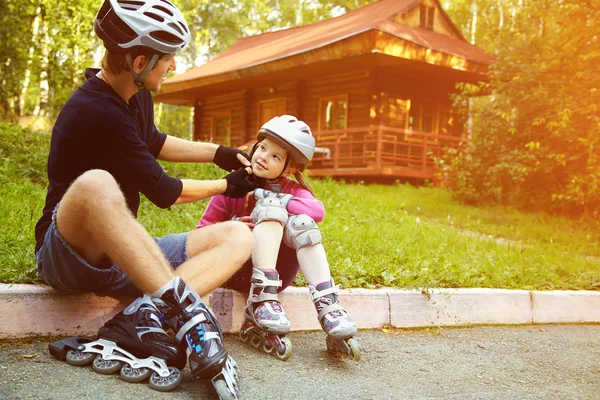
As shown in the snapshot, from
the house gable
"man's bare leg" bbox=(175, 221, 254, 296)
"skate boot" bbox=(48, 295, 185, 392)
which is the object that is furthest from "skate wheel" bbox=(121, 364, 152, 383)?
the house gable

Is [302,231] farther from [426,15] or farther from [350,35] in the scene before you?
[426,15]

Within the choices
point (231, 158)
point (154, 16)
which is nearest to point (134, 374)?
point (231, 158)

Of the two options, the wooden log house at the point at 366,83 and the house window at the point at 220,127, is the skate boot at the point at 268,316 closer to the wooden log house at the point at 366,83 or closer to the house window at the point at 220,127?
the wooden log house at the point at 366,83

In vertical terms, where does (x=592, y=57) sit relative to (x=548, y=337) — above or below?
above

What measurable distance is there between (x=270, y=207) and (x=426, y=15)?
58.9 ft

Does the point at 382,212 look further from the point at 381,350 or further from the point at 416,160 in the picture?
the point at 416,160

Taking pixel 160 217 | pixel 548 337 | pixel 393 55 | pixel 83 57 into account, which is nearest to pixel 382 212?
pixel 160 217

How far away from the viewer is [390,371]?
3260mm

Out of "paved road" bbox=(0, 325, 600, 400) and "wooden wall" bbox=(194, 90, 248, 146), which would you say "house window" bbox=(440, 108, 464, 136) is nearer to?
"wooden wall" bbox=(194, 90, 248, 146)

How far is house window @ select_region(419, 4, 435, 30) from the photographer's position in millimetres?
19547

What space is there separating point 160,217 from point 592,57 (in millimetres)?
8363

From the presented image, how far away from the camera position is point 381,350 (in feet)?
12.1

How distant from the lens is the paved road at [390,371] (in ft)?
8.25

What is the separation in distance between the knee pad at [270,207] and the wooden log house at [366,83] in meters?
11.9
